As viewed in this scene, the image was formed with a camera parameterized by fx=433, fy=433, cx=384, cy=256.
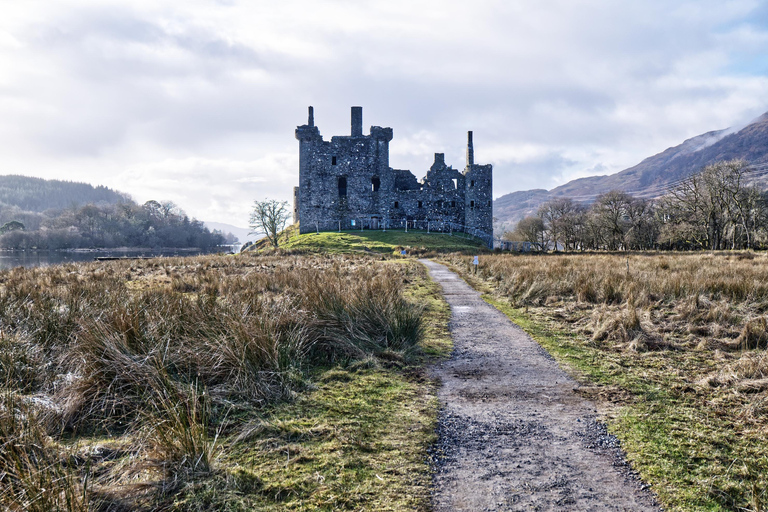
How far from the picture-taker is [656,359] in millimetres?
4828

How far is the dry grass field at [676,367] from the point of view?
8.36 ft

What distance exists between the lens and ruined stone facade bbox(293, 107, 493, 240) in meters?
41.3

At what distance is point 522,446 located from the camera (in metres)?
2.88

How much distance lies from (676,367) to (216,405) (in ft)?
14.9

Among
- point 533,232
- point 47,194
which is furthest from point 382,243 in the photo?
point 47,194

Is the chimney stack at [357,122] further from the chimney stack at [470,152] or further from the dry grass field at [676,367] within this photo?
the dry grass field at [676,367]

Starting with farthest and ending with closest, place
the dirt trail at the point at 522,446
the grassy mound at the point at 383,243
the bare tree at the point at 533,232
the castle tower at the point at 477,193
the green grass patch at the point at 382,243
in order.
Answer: the bare tree at the point at 533,232, the castle tower at the point at 477,193, the green grass patch at the point at 382,243, the grassy mound at the point at 383,243, the dirt trail at the point at 522,446

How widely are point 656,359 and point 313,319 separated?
3.95 meters

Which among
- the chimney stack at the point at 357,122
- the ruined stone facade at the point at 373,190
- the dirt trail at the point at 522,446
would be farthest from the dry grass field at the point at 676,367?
the chimney stack at the point at 357,122

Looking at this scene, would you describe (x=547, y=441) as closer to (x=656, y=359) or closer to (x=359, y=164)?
(x=656, y=359)

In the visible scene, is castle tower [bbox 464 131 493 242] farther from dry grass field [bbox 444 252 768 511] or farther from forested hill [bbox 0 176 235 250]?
forested hill [bbox 0 176 235 250]

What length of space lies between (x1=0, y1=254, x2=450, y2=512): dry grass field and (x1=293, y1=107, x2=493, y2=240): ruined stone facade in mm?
36204

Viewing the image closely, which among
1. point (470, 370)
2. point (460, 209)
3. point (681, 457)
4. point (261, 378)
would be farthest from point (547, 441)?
point (460, 209)

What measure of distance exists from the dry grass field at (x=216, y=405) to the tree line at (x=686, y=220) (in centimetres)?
3357
